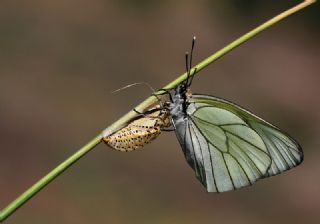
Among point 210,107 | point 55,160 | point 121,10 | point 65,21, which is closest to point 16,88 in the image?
point 55,160

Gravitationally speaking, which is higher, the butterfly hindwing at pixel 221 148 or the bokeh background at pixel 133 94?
the bokeh background at pixel 133 94

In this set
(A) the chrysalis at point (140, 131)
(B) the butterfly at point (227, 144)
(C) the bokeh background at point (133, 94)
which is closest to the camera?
(A) the chrysalis at point (140, 131)

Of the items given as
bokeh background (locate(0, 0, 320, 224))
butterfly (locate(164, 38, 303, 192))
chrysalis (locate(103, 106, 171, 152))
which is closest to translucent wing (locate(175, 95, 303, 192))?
butterfly (locate(164, 38, 303, 192))

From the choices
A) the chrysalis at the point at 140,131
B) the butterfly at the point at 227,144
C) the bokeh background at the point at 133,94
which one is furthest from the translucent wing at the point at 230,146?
the bokeh background at the point at 133,94

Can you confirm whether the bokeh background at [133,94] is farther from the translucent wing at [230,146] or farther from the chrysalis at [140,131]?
the chrysalis at [140,131]

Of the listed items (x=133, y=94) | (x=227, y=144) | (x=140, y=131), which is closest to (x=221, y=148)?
(x=227, y=144)

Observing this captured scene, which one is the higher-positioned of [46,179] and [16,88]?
[16,88]

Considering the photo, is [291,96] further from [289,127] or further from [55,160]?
[55,160]
